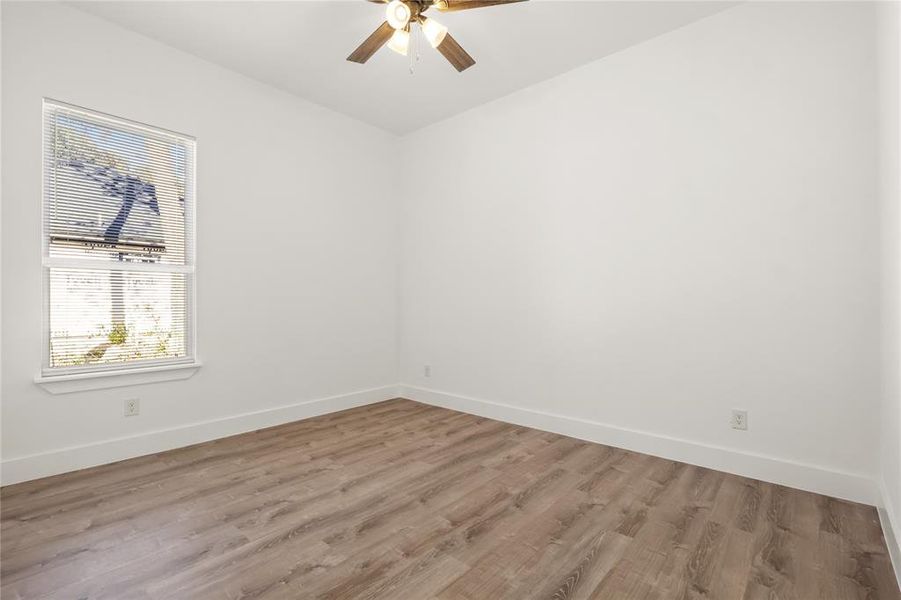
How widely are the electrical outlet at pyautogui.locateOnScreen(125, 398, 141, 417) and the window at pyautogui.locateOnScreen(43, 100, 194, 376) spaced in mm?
234

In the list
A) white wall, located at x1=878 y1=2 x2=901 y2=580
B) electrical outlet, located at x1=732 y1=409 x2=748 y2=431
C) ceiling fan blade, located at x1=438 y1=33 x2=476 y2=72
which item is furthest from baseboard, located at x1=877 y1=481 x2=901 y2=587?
ceiling fan blade, located at x1=438 y1=33 x2=476 y2=72

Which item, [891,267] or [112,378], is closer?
[891,267]

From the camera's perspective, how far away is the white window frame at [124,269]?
2.63 meters

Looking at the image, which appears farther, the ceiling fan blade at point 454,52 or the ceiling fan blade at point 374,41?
the ceiling fan blade at point 454,52

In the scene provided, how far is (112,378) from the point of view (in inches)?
112

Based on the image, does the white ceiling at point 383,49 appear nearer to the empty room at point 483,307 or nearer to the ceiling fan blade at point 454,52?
the empty room at point 483,307

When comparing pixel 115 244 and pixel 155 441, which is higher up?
pixel 115 244

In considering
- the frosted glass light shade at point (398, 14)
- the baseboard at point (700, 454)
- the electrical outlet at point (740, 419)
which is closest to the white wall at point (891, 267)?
the baseboard at point (700, 454)

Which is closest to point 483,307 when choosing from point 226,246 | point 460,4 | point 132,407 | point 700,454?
point 700,454

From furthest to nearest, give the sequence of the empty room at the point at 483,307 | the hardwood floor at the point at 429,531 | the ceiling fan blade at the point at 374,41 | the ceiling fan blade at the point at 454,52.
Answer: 1. the ceiling fan blade at the point at 454,52
2. the ceiling fan blade at the point at 374,41
3. the empty room at the point at 483,307
4. the hardwood floor at the point at 429,531

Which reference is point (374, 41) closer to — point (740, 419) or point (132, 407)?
point (132, 407)

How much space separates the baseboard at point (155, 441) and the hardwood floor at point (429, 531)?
9 cm

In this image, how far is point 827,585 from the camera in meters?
1.62

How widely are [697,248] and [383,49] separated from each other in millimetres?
2643
